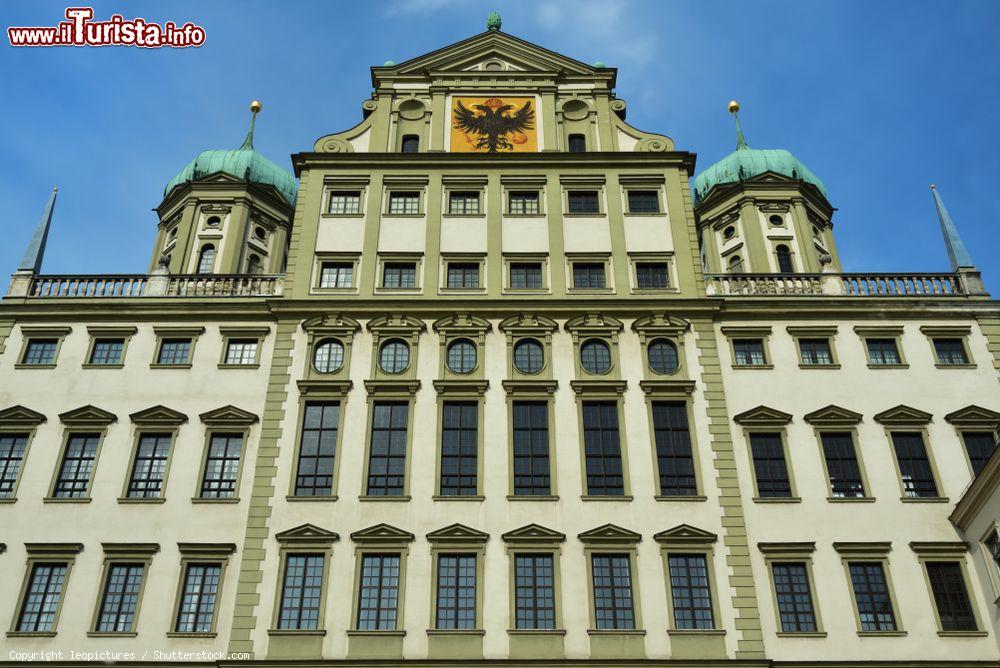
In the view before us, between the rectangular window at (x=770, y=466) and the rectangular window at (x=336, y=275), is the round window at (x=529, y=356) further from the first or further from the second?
the rectangular window at (x=770, y=466)

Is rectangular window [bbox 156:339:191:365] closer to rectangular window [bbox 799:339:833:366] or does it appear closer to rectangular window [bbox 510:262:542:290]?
rectangular window [bbox 510:262:542:290]

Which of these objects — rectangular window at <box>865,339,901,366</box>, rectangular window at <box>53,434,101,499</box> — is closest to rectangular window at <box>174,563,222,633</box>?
rectangular window at <box>53,434,101,499</box>

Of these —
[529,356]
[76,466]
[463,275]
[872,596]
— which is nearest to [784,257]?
[463,275]

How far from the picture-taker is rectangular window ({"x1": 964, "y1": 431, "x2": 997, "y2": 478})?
33.5 meters

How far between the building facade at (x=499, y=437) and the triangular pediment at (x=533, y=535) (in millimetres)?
97

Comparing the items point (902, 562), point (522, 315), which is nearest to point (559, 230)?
point (522, 315)

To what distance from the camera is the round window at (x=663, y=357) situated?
35.3 meters

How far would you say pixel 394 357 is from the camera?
35469 millimetres

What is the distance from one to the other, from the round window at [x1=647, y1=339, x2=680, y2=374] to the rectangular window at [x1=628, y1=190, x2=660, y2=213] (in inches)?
248

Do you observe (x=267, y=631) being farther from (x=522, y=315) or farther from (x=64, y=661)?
(x=522, y=315)

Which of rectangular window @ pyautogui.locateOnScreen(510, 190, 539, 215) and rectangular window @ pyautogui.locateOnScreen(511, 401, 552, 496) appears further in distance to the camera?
rectangular window @ pyautogui.locateOnScreen(510, 190, 539, 215)

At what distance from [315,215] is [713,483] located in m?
18.1

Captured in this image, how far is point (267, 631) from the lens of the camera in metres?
29.6

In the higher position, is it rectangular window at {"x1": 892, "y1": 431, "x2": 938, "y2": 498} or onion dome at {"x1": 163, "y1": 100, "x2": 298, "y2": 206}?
→ onion dome at {"x1": 163, "y1": 100, "x2": 298, "y2": 206}
